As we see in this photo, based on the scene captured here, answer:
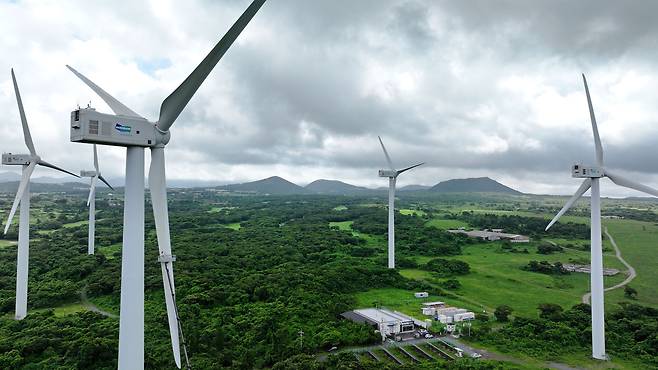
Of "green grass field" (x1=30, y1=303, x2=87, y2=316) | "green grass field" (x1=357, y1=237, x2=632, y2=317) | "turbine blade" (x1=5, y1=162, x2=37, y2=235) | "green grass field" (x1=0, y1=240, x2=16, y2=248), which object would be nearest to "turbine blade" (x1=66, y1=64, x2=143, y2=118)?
"turbine blade" (x1=5, y1=162, x2=37, y2=235)

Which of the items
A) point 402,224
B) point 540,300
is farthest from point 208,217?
point 540,300

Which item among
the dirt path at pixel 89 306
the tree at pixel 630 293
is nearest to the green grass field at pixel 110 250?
the dirt path at pixel 89 306

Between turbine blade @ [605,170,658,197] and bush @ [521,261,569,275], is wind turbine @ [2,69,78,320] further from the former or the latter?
A: bush @ [521,261,569,275]

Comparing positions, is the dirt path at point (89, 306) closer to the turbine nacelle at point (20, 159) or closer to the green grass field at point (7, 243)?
the turbine nacelle at point (20, 159)

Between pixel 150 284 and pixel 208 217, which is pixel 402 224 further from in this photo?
pixel 150 284

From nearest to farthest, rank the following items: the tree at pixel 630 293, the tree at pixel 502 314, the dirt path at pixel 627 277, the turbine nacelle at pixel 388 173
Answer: the tree at pixel 502 314, the tree at pixel 630 293, the dirt path at pixel 627 277, the turbine nacelle at pixel 388 173

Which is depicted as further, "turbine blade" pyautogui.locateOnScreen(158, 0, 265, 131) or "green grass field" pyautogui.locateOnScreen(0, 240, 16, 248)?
"green grass field" pyautogui.locateOnScreen(0, 240, 16, 248)
